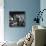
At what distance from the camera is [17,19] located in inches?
231

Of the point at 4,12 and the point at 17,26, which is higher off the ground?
the point at 4,12

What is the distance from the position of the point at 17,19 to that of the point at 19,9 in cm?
43

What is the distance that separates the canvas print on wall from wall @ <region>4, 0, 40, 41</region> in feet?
0.42

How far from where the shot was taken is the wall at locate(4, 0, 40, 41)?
18.9 ft

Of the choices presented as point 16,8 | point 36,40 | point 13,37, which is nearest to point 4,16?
point 16,8

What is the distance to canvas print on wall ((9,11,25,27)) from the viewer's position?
582 cm

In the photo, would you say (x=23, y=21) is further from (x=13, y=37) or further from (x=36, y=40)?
(x=36, y=40)

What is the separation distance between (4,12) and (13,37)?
3.68ft

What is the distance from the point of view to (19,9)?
19.1 ft

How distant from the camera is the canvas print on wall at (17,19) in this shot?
19.1 ft

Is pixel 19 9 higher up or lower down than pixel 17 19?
higher up

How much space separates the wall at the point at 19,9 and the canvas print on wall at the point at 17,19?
13 cm

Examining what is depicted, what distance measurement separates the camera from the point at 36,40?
2.73 metres

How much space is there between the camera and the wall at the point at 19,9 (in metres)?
5.77
